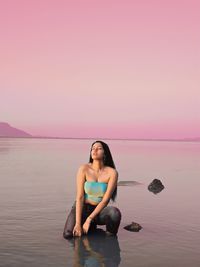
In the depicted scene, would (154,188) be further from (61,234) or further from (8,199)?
(61,234)

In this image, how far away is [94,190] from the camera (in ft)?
37.0

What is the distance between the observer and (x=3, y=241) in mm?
10812

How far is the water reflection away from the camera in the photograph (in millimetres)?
9273

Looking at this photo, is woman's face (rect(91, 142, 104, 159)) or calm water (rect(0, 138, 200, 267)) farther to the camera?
woman's face (rect(91, 142, 104, 159))

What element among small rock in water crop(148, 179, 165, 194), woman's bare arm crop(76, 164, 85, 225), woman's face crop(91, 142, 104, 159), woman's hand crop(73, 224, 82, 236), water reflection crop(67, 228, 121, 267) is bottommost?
water reflection crop(67, 228, 121, 267)

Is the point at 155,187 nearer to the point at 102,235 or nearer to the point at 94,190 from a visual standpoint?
the point at 102,235

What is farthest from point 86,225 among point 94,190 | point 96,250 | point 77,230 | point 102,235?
point 96,250

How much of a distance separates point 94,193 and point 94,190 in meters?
0.07

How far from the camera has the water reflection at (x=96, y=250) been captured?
30.4ft

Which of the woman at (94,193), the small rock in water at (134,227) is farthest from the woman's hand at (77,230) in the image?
the small rock in water at (134,227)

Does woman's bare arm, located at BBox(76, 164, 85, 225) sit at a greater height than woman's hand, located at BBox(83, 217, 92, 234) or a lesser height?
greater

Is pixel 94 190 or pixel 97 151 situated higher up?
pixel 97 151

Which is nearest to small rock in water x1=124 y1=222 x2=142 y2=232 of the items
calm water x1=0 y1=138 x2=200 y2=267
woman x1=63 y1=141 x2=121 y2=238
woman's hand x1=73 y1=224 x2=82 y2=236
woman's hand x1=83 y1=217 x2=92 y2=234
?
calm water x1=0 y1=138 x2=200 y2=267

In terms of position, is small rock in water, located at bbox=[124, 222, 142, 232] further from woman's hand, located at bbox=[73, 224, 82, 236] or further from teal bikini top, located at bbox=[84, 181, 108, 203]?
woman's hand, located at bbox=[73, 224, 82, 236]
